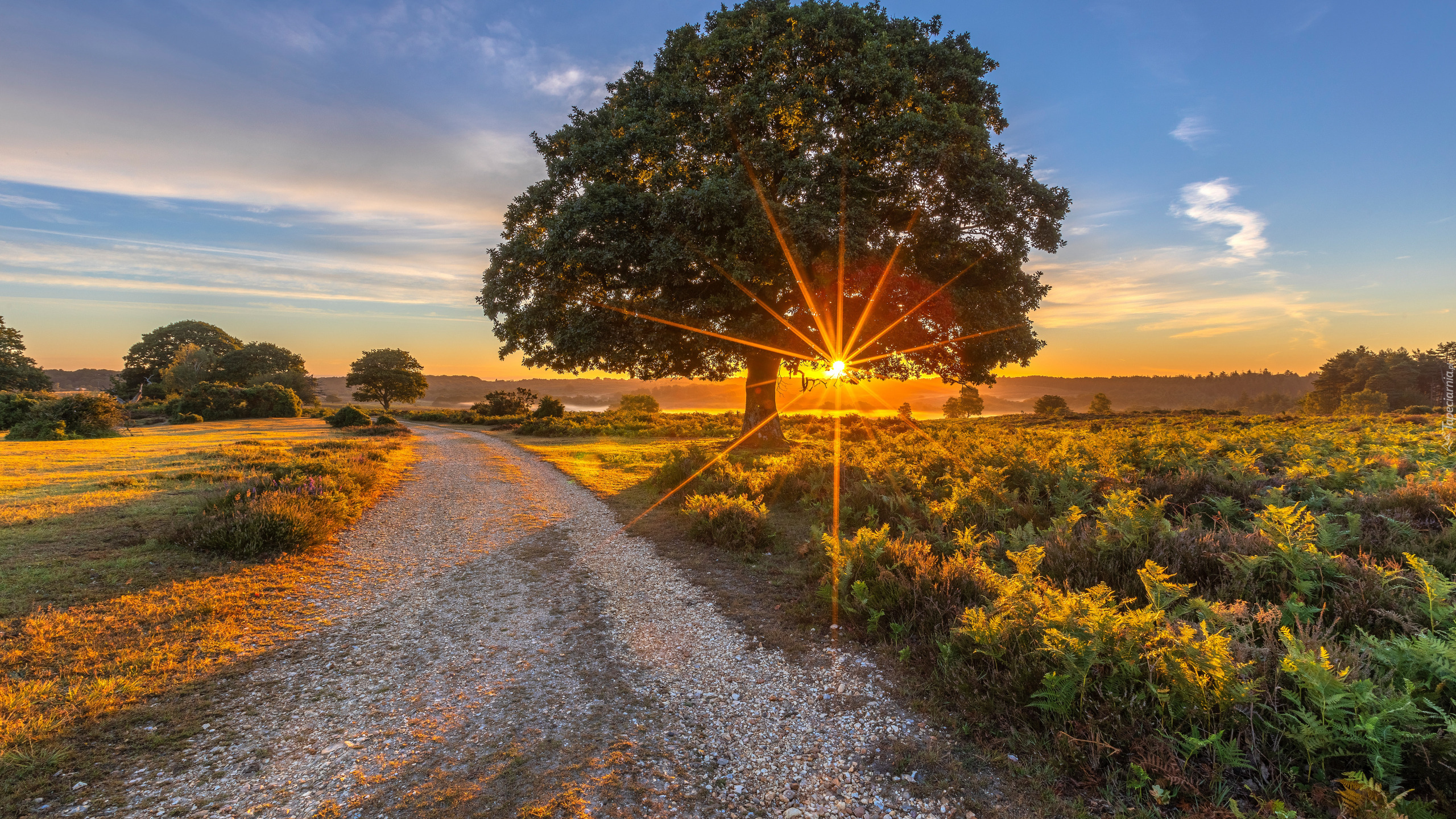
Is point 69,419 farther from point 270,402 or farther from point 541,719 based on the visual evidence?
point 541,719

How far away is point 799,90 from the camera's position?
16.3m

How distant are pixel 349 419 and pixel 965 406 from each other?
63.3 m

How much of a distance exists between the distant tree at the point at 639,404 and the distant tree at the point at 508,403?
33.0 ft

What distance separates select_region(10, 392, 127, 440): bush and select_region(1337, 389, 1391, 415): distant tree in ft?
242

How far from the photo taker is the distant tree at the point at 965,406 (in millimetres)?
64688

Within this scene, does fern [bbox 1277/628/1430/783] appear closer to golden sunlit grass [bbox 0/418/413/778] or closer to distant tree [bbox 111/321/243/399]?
golden sunlit grass [bbox 0/418/413/778]

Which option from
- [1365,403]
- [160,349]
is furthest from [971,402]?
[160,349]

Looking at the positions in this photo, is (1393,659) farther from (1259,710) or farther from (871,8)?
(871,8)

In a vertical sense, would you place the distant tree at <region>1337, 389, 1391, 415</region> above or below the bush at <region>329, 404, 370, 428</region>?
above

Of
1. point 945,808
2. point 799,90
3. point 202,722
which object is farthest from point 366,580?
point 799,90

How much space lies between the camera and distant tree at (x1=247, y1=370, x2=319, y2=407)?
6094 cm

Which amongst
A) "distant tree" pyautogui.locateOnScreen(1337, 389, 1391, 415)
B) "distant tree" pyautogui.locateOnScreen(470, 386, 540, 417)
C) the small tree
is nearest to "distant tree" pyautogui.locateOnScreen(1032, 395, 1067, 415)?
the small tree

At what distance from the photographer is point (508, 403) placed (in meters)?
55.3

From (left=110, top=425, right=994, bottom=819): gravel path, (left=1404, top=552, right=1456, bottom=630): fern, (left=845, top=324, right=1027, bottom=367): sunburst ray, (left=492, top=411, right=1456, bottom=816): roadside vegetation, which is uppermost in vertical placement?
(left=845, top=324, right=1027, bottom=367): sunburst ray
